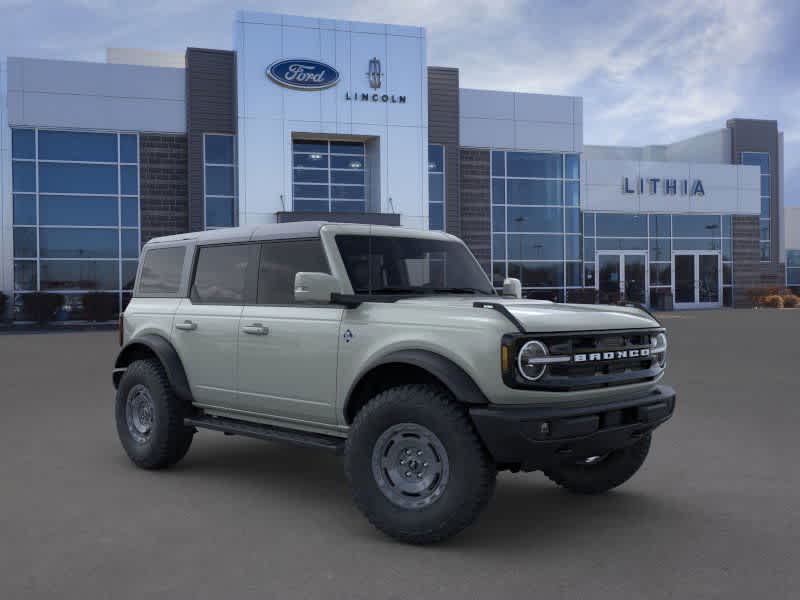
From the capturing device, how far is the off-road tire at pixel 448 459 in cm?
457

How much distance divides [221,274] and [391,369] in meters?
2.06

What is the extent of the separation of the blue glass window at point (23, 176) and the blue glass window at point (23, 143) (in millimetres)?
287

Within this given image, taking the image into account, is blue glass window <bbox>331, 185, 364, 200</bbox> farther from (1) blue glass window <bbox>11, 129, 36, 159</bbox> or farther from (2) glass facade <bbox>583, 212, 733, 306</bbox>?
(2) glass facade <bbox>583, 212, 733, 306</bbox>

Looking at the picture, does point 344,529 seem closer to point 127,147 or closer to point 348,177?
point 348,177

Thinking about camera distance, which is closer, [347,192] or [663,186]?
[347,192]

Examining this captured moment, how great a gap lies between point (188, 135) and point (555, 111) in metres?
15.4

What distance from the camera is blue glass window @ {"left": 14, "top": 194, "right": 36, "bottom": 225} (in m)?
28.4

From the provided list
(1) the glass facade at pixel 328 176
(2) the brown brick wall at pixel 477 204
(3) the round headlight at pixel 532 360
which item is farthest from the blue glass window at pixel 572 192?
(3) the round headlight at pixel 532 360

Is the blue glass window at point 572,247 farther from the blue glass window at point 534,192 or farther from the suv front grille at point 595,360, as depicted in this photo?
the suv front grille at point 595,360

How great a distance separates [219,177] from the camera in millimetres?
29781

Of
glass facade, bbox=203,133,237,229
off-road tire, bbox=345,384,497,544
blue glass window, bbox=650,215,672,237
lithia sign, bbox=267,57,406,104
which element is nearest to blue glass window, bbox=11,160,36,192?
glass facade, bbox=203,133,237,229

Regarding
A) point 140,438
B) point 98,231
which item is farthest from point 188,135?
point 140,438

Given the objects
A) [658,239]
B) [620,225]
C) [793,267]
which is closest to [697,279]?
[658,239]

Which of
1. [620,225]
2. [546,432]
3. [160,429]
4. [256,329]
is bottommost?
[160,429]
